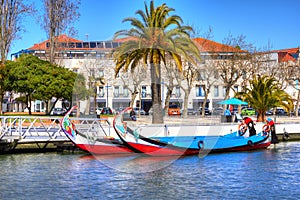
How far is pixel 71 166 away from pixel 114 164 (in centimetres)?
227

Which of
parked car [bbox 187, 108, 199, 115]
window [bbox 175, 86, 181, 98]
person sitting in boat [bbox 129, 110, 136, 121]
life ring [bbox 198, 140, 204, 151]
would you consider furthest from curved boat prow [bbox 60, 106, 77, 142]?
parked car [bbox 187, 108, 199, 115]

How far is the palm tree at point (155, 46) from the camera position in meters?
28.7

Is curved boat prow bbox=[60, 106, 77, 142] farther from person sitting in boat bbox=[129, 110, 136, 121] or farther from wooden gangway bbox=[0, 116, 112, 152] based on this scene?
person sitting in boat bbox=[129, 110, 136, 121]

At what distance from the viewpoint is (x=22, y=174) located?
2462 cm

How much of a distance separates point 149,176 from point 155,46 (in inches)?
363

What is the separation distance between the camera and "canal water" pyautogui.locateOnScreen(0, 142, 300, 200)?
20.5 meters

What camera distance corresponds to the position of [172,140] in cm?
3056

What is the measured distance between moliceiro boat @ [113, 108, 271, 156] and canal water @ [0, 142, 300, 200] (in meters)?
0.59

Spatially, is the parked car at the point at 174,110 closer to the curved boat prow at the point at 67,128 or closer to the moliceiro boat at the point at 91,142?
the moliceiro boat at the point at 91,142

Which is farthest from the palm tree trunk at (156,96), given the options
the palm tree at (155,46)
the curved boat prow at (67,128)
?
the curved boat prow at (67,128)

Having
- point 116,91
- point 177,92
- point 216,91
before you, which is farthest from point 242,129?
point 116,91

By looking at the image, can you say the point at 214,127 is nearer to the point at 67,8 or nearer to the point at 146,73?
the point at 146,73

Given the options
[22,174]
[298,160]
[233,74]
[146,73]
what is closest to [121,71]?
[146,73]

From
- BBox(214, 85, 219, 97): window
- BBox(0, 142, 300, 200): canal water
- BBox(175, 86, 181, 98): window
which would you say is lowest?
BBox(0, 142, 300, 200): canal water
